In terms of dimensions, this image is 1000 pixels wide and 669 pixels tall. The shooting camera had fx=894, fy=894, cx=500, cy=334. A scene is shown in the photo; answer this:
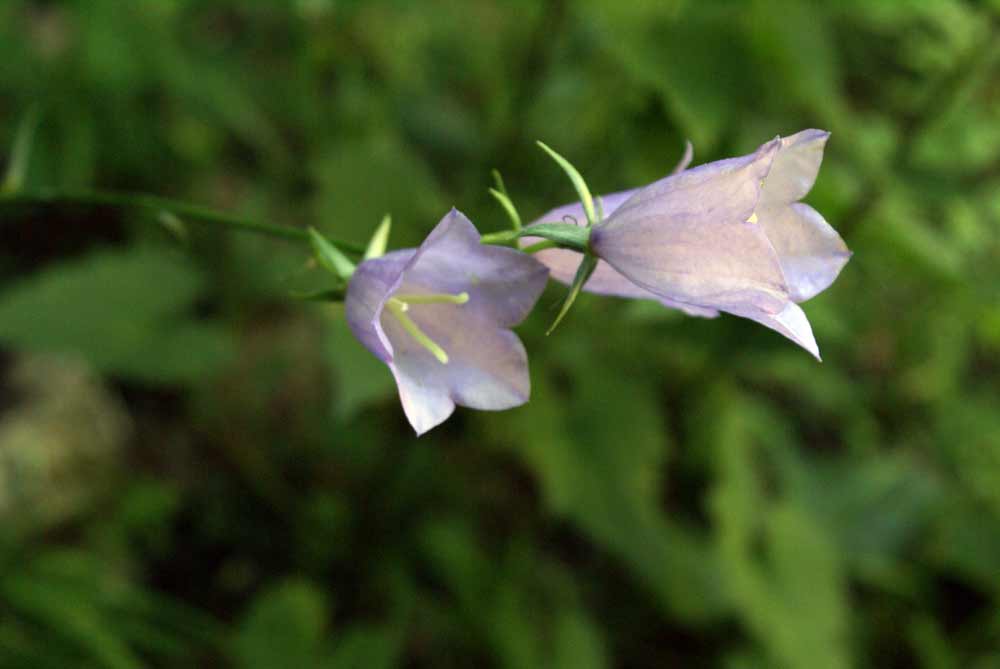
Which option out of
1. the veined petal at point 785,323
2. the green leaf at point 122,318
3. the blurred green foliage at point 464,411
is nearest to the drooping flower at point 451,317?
the veined petal at point 785,323

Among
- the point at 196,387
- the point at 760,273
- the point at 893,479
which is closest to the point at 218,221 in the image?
the point at 760,273

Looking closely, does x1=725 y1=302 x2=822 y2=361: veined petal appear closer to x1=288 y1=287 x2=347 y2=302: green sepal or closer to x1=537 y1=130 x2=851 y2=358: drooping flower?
x1=537 y1=130 x2=851 y2=358: drooping flower

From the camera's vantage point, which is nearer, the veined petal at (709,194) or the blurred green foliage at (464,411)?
the veined petal at (709,194)

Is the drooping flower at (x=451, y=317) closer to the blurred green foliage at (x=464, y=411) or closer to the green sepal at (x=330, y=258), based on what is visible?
the green sepal at (x=330, y=258)

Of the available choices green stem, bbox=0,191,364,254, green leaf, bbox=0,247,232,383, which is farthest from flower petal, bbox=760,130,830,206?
green leaf, bbox=0,247,232,383

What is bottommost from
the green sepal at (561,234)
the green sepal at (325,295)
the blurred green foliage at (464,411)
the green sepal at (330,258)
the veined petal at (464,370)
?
the blurred green foliage at (464,411)

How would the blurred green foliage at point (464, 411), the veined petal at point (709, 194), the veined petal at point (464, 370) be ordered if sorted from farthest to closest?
the blurred green foliage at point (464, 411)
the veined petal at point (464, 370)
the veined petal at point (709, 194)

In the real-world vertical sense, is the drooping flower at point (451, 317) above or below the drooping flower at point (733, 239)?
below

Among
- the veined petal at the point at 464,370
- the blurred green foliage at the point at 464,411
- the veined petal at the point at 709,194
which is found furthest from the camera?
the blurred green foliage at the point at 464,411

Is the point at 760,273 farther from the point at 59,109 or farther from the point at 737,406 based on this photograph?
the point at 59,109
